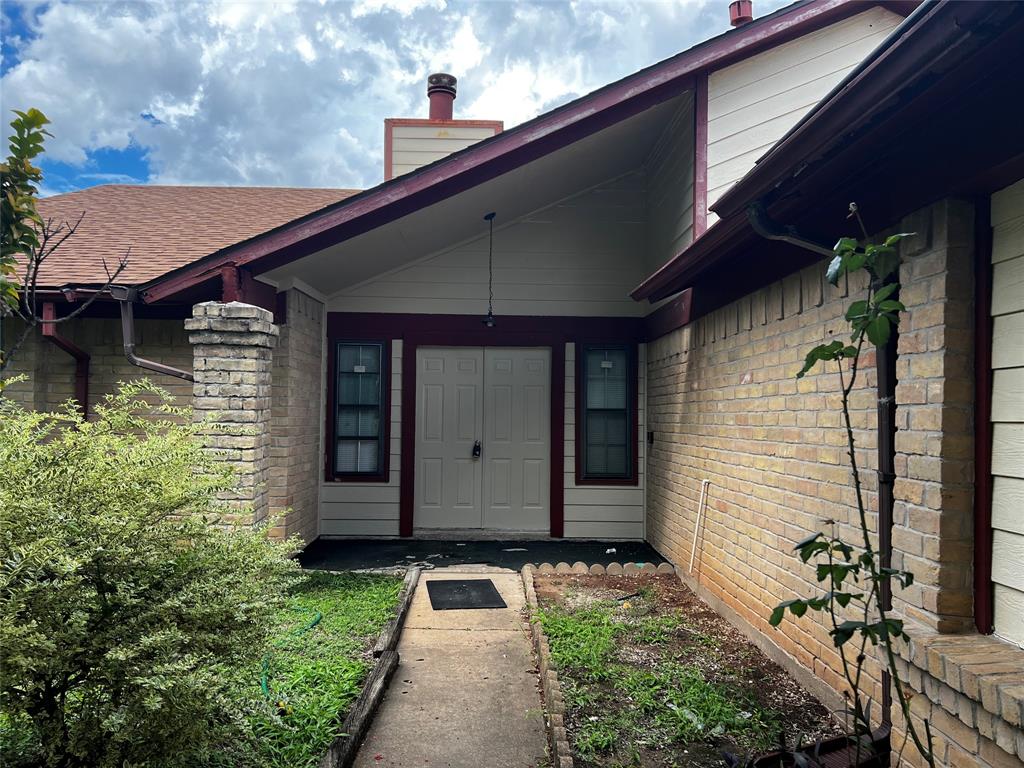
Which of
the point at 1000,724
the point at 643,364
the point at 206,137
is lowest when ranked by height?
the point at 1000,724

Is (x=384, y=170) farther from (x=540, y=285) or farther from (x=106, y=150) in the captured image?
(x=106, y=150)

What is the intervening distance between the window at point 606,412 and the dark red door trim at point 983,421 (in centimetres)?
582

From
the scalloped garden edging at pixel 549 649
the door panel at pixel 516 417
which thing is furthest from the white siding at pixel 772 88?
the scalloped garden edging at pixel 549 649

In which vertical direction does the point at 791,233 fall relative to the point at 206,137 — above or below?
below

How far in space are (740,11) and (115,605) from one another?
7.32 meters

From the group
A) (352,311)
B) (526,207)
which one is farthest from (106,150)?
(526,207)

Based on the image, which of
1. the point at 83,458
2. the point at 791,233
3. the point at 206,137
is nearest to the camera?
the point at 83,458

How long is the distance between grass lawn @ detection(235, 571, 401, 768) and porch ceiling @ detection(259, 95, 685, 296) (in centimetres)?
298

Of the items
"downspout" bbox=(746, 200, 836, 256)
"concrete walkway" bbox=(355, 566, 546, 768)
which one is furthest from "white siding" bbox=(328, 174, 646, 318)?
"downspout" bbox=(746, 200, 836, 256)

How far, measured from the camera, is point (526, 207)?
7.91m

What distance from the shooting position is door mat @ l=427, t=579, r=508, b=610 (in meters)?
5.43

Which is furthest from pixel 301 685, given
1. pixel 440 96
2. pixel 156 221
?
pixel 440 96

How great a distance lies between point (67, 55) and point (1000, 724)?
8.16 m

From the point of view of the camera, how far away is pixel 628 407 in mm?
8195
